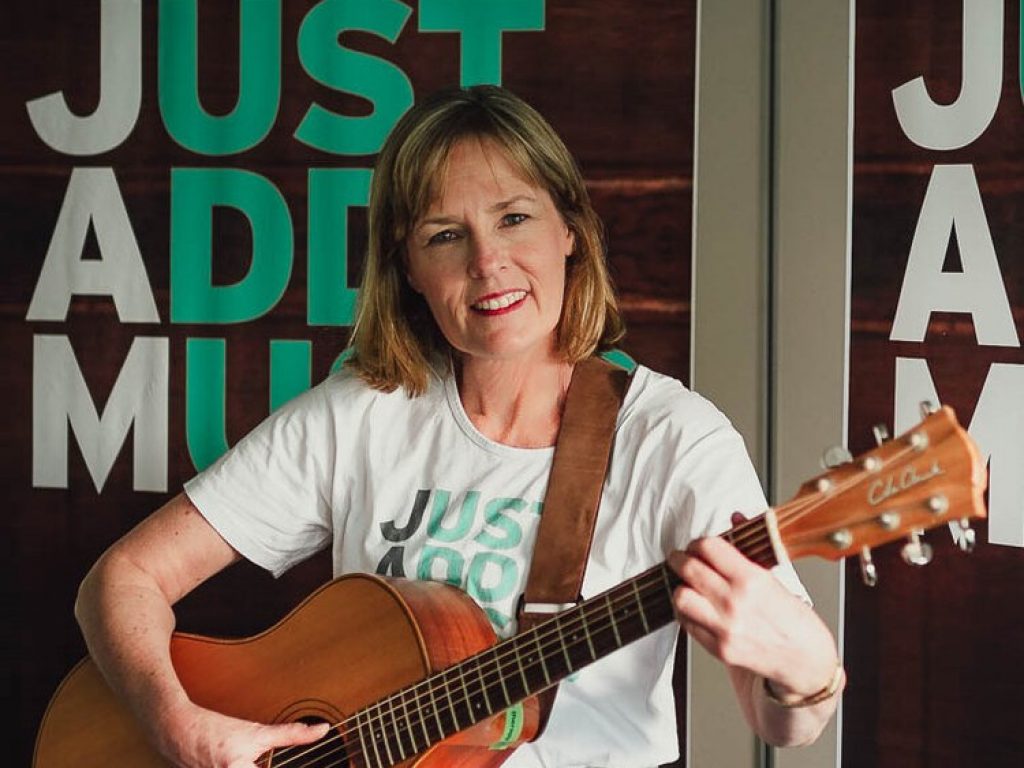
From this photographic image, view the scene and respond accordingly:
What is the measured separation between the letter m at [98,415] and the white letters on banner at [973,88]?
140cm

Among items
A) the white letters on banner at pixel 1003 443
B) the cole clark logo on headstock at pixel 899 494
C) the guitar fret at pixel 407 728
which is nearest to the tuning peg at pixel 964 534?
the cole clark logo on headstock at pixel 899 494

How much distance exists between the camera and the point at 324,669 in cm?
153

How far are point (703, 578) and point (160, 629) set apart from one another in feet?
2.87

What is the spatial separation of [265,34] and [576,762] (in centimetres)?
138

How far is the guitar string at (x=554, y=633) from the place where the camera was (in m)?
1.15

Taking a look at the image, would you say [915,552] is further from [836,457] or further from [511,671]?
[511,671]

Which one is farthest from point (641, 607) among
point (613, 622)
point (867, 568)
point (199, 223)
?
point (199, 223)

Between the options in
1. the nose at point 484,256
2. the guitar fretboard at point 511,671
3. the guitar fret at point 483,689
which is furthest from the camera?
the nose at point 484,256

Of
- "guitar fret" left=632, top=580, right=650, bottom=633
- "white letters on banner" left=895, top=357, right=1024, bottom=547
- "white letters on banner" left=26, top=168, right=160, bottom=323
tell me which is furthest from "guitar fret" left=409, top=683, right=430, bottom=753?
"white letters on banner" left=26, top=168, right=160, bottom=323

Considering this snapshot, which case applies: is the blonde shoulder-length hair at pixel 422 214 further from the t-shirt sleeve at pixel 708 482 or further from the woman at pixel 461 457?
the t-shirt sleeve at pixel 708 482

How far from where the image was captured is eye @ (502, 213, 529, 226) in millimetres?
1629

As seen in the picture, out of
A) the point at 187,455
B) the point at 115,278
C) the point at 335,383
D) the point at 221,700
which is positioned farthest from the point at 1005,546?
the point at 115,278

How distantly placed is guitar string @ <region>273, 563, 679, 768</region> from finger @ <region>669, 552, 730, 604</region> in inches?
2.8

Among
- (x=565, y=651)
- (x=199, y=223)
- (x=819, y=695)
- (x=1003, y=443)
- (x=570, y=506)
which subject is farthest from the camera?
(x=199, y=223)
